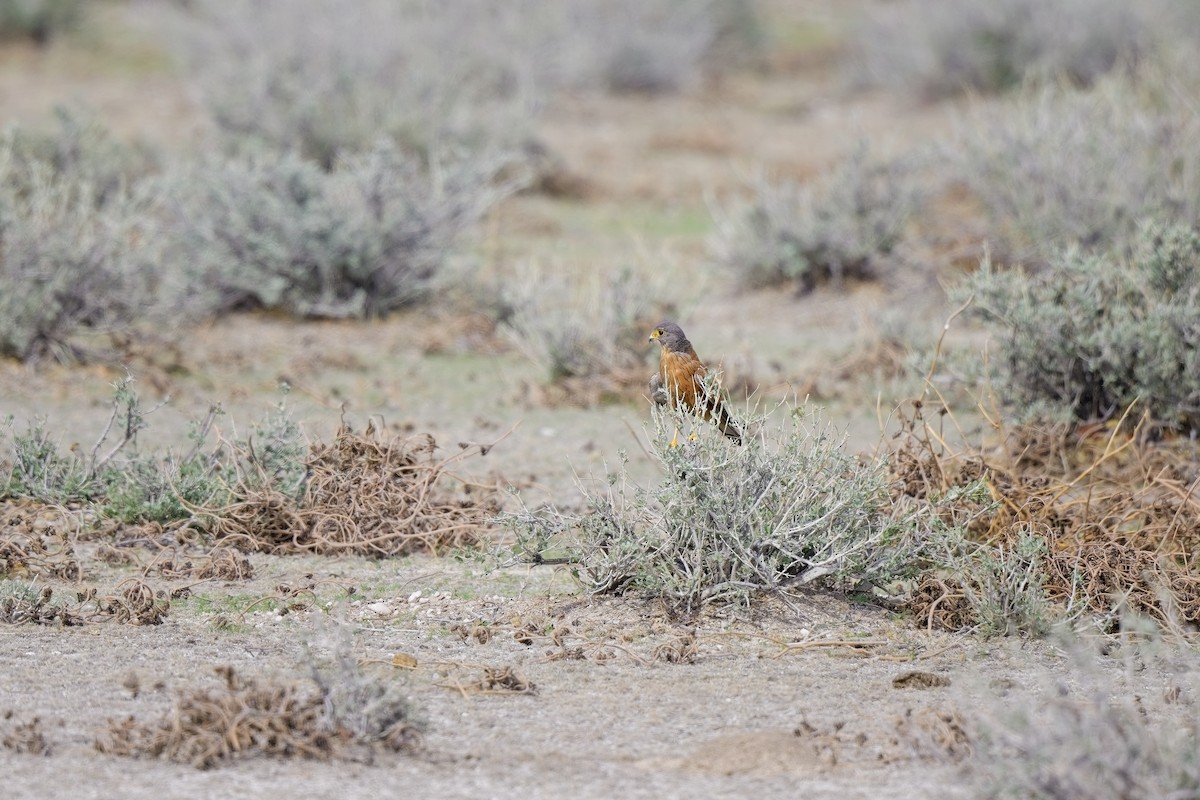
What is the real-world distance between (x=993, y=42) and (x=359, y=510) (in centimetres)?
1485

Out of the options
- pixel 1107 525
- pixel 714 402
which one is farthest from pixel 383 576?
pixel 1107 525

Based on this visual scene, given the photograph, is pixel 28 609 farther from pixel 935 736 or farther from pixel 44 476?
pixel 935 736

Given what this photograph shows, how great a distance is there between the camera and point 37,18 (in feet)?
63.1

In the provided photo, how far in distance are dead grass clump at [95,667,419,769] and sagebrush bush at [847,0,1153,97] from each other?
48.4 feet

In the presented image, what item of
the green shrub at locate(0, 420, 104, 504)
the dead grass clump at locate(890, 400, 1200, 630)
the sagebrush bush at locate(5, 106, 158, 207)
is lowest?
the green shrub at locate(0, 420, 104, 504)

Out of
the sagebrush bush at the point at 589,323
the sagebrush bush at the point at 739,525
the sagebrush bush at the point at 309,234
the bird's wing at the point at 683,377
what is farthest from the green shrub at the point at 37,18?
the sagebrush bush at the point at 739,525

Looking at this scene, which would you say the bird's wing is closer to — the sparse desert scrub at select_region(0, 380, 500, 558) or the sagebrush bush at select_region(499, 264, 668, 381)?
the sparse desert scrub at select_region(0, 380, 500, 558)

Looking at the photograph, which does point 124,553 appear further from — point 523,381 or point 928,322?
point 928,322

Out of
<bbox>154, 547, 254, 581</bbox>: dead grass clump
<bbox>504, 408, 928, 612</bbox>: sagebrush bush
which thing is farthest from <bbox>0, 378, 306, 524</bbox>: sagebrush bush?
<bbox>504, 408, 928, 612</bbox>: sagebrush bush

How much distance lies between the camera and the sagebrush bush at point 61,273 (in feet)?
27.3

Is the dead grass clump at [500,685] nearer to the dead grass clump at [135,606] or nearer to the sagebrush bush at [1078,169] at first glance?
the dead grass clump at [135,606]

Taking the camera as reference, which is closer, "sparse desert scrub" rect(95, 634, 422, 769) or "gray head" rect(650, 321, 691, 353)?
"sparse desert scrub" rect(95, 634, 422, 769)

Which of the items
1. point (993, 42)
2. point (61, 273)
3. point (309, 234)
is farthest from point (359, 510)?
point (993, 42)

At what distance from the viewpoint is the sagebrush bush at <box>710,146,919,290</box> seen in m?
10.9
